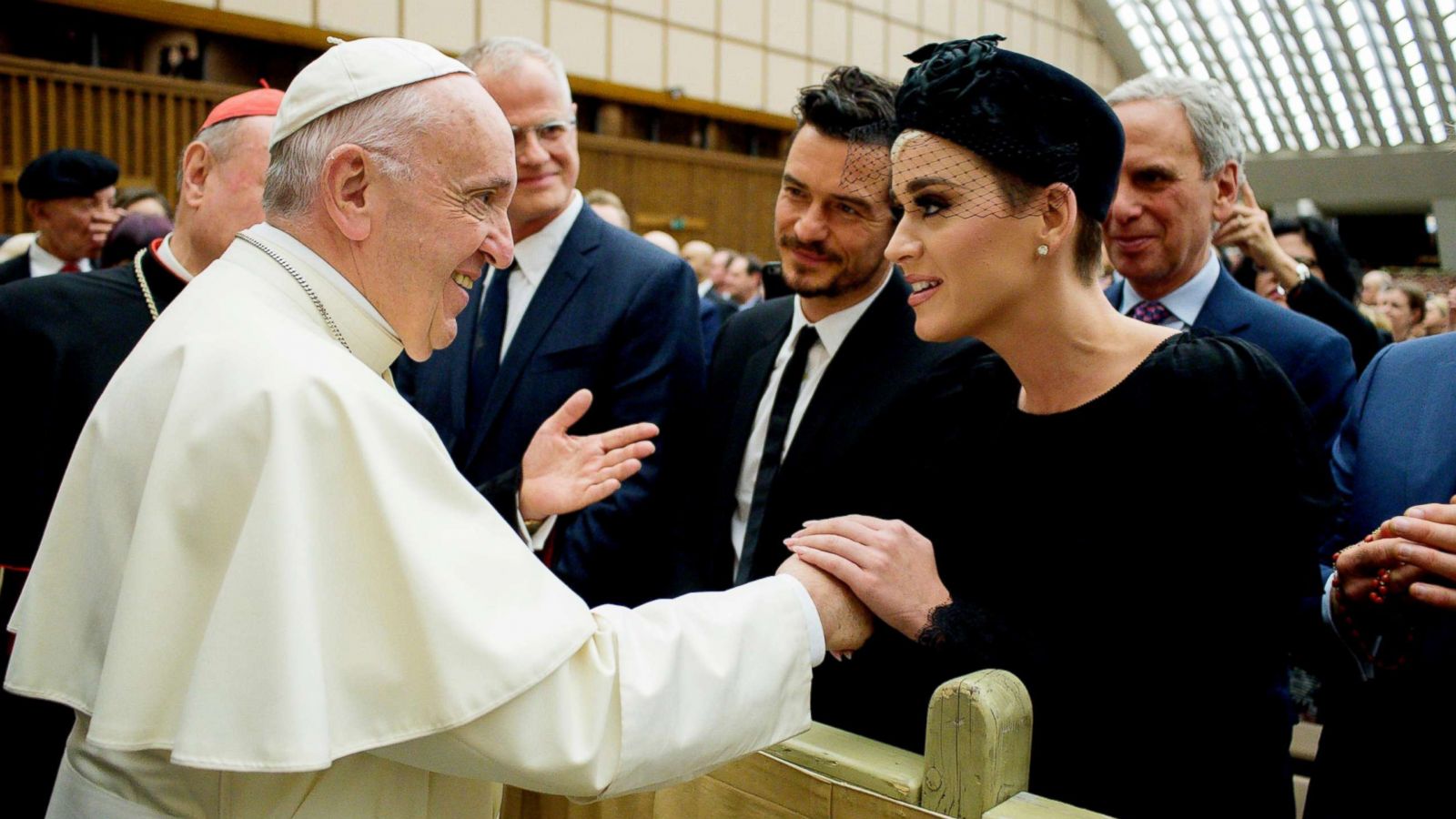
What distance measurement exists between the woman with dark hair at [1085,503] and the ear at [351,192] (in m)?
0.76

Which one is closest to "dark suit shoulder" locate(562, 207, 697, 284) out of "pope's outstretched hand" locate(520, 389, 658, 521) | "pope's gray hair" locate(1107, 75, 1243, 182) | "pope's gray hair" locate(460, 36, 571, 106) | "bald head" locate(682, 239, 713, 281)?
"pope's gray hair" locate(460, 36, 571, 106)

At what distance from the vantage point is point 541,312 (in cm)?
258

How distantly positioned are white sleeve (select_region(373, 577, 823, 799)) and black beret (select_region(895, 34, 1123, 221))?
728 millimetres

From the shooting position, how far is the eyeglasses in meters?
2.73

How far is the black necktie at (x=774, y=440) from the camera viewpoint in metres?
2.15

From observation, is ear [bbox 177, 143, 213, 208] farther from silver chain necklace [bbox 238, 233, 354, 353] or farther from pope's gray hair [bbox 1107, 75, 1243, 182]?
pope's gray hair [bbox 1107, 75, 1243, 182]

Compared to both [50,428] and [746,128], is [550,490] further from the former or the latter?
[746,128]

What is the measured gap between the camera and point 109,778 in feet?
4.32

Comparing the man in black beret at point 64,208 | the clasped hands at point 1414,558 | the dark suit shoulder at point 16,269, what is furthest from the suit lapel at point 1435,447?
the dark suit shoulder at point 16,269

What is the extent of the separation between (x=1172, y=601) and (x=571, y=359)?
58.6 inches

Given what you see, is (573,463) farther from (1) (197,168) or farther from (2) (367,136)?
(1) (197,168)

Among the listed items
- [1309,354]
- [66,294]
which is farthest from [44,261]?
[1309,354]

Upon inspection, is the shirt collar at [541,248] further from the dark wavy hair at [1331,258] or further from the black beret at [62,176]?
the black beret at [62,176]

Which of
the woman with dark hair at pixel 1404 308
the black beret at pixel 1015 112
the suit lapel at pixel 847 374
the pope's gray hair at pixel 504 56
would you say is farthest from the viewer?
the woman with dark hair at pixel 1404 308
